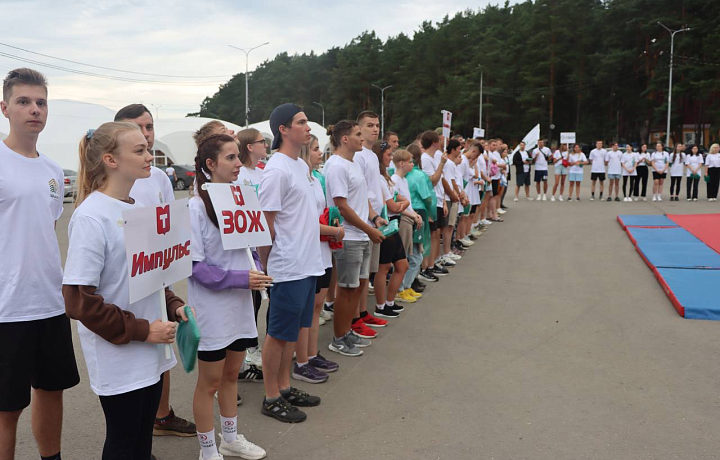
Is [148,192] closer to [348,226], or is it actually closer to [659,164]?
[348,226]

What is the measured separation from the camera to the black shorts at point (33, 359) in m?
2.93

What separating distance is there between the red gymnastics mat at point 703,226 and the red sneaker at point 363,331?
6.79 metres

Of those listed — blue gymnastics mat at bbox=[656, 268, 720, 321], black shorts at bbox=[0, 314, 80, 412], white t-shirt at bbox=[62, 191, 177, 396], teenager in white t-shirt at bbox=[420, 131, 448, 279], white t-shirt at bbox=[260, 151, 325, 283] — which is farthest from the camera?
teenager in white t-shirt at bbox=[420, 131, 448, 279]

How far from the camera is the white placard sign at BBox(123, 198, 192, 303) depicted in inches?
95.8

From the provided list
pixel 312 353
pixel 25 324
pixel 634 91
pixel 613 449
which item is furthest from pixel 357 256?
pixel 634 91

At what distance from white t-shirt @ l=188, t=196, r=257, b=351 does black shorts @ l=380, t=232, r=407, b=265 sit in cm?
329

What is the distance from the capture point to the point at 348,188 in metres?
5.32

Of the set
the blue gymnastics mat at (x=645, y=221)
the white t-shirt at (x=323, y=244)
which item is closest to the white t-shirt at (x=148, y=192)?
the white t-shirt at (x=323, y=244)

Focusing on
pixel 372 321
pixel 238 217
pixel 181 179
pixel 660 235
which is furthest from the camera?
pixel 181 179

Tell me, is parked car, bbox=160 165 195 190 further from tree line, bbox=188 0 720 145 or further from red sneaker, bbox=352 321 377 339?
Answer: tree line, bbox=188 0 720 145

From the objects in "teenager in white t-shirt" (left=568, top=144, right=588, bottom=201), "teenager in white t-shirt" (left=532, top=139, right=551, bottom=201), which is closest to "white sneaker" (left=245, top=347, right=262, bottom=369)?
"teenager in white t-shirt" (left=532, top=139, right=551, bottom=201)

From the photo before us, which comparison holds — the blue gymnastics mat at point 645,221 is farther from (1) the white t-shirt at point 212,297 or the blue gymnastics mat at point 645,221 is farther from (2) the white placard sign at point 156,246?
(2) the white placard sign at point 156,246

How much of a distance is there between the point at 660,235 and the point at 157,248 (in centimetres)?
1138

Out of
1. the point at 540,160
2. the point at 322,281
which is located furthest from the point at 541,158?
the point at 322,281
